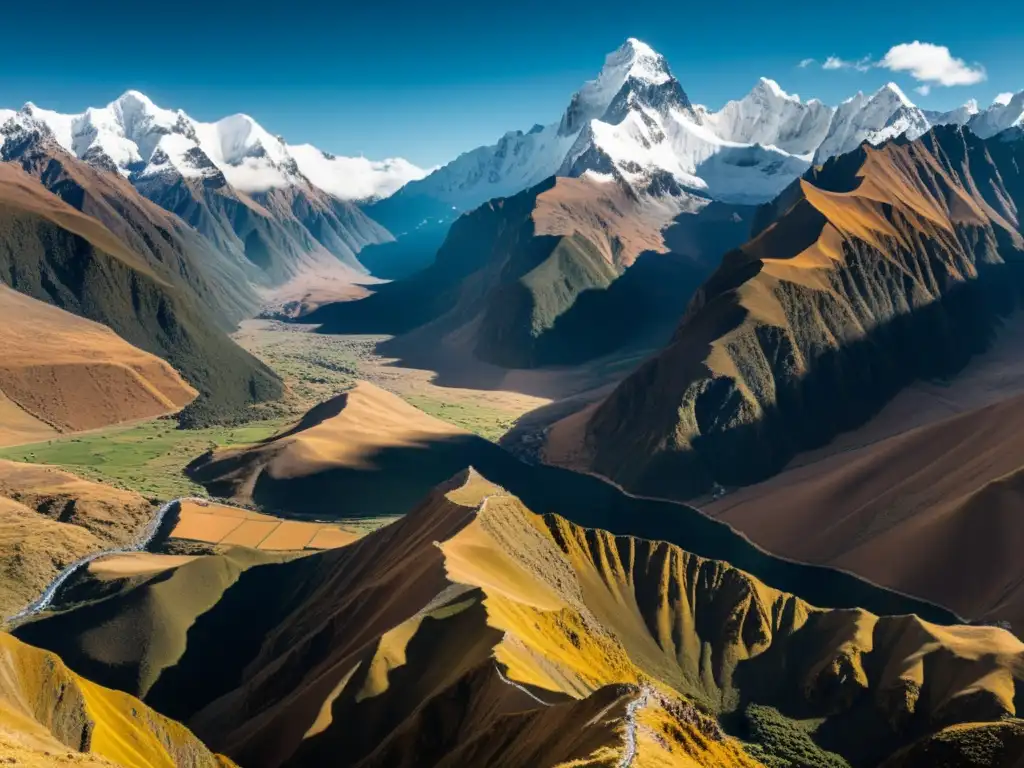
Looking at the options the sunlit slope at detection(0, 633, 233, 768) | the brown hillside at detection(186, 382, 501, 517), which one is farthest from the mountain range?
the brown hillside at detection(186, 382, 501, 517)

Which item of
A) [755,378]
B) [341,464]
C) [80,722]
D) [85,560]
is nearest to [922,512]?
[755,378]

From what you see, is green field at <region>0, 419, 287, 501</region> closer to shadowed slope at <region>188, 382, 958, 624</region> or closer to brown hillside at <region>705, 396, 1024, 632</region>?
shadowed slope at <region>188, 382, 958, 624</region>

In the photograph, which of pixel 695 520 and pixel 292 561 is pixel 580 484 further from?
pixel 292 561

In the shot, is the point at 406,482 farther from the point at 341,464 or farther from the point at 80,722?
the point at 80,722

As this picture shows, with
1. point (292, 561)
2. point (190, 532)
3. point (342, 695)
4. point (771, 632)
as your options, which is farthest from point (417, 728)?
point (190, 532)

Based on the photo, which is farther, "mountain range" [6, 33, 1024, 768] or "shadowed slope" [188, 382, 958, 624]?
"shadowed slope" [188, 382, 958, 624]

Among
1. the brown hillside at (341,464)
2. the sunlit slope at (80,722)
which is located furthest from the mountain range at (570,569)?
the brown hillside at (341,464)

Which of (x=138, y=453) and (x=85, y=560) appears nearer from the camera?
(x=85, y=560)
